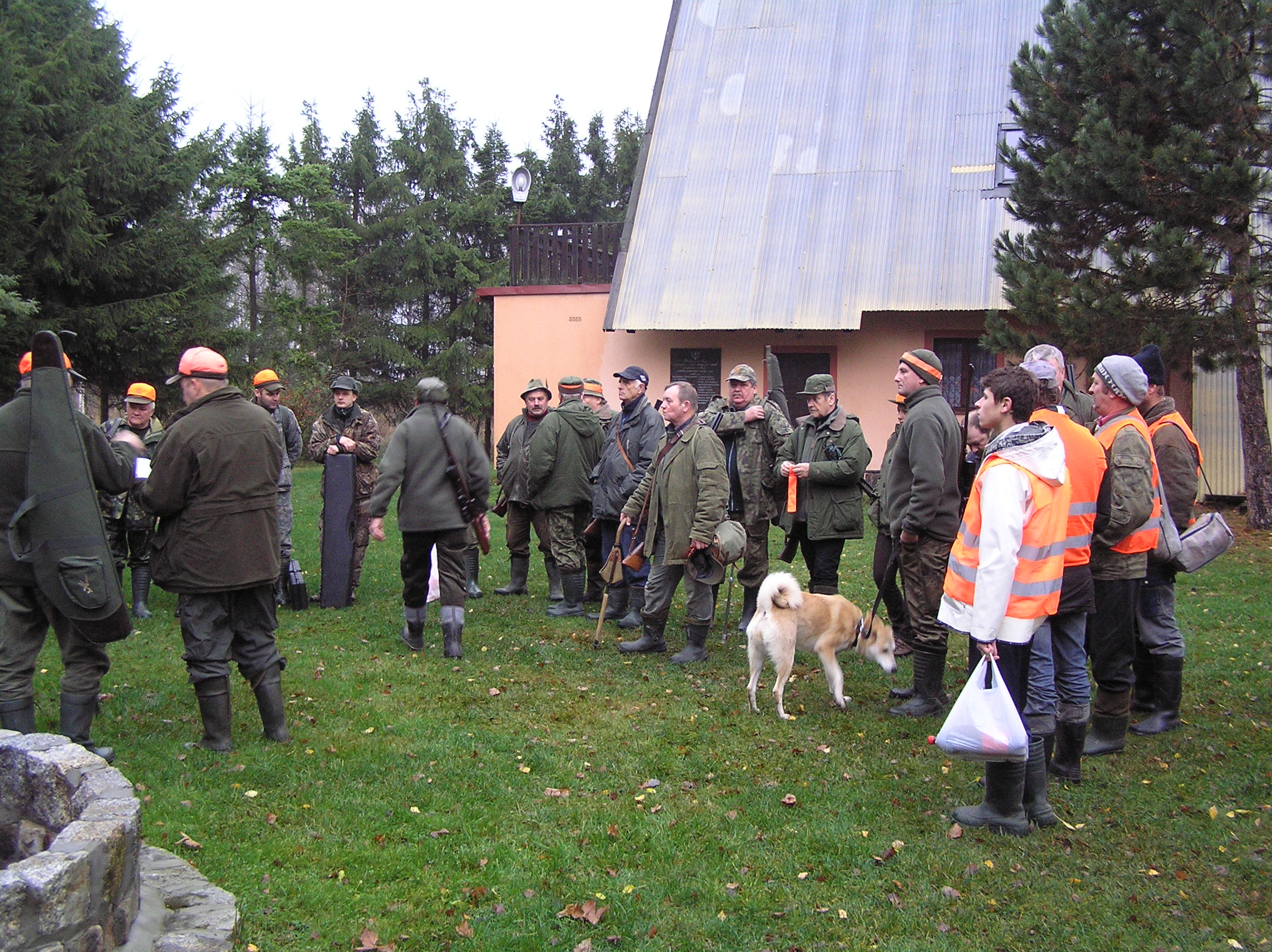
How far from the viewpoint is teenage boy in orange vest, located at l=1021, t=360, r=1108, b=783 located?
4.73 m

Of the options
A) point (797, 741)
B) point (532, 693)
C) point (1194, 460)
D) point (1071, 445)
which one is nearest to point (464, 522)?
point (532, 693)

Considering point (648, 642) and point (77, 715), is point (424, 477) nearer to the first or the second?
point (648, 642)

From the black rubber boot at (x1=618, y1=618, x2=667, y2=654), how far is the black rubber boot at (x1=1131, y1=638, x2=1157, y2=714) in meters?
3.28

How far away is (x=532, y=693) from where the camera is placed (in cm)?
686

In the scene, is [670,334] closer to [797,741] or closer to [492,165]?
[797,741]

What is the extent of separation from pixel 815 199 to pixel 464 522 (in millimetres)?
12714

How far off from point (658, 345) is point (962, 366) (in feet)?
17.7

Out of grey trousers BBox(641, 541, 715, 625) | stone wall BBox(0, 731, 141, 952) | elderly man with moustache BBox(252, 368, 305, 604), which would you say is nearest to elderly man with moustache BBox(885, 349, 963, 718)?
grey trousers BBox(641, 541, 715, 625)

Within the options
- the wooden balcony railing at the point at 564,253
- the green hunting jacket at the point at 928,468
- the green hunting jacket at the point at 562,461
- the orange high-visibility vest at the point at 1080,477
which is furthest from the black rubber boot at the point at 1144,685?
the wooden balcony railing at the point at 564,253

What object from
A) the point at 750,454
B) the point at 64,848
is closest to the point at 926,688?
the point at 750,454

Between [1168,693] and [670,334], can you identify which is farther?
[670,334]

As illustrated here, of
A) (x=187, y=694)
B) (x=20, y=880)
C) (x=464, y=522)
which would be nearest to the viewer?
(x=20, y=880)

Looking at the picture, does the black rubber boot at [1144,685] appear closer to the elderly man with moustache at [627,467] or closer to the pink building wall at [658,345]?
the elderly man with moustache at [627,467]

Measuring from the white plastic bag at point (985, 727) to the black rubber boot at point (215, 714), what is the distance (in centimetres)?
365
